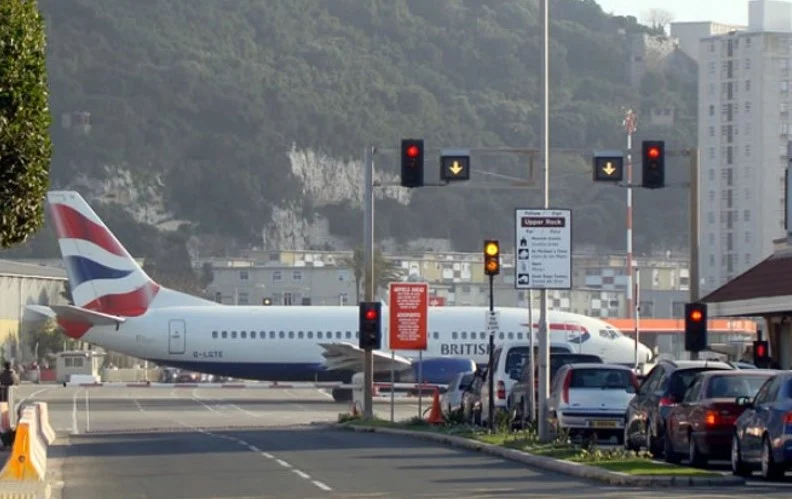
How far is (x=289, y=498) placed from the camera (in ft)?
70.4

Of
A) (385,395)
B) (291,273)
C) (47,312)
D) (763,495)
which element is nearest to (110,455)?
(763,495)

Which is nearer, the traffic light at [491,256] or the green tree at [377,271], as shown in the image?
the traffic light at [491,256]

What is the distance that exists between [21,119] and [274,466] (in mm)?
8624

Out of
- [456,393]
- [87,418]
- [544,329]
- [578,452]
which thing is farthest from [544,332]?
[87,418]

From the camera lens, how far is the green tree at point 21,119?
20344 mm

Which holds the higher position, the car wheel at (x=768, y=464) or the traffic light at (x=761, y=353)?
the traffic light at (x=761, y=353)

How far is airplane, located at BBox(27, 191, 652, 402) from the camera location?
2692 inches

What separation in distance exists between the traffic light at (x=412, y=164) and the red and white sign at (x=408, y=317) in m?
4.96

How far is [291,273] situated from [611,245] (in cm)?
5613

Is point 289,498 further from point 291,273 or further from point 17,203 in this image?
point 291,273

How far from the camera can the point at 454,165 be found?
39656mm

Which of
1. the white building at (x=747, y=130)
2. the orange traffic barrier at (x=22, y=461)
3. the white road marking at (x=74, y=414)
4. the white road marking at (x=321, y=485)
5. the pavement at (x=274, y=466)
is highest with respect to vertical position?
the white building at (x=747, y=130)

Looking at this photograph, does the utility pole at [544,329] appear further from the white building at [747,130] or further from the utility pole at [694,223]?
the white building at [747,130]

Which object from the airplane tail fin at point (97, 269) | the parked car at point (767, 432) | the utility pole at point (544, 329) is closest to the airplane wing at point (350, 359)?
the airplane tail fin at point (97, 269)
